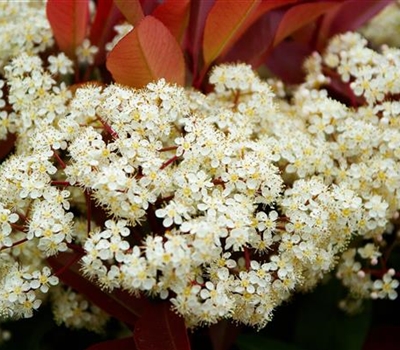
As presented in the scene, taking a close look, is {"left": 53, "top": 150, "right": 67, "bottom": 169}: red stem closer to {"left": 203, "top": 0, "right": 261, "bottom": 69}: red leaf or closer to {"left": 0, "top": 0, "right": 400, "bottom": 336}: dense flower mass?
{"left": 0, "top": 0, "right": 400, "bottom": 336}: dense flower mass

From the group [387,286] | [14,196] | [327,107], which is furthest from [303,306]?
[14,196]

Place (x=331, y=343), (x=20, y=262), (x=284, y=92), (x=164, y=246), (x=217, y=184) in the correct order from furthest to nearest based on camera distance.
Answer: (x=284, y=92) → (x=331, y=343) → (x=20, y=262) → (x=217, y=184) → (x=164, y=246)

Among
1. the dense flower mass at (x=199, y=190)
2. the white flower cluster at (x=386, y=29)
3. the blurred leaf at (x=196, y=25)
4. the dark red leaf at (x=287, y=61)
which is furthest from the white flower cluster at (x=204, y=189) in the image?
the white flower cluster at (x=386, y=29)

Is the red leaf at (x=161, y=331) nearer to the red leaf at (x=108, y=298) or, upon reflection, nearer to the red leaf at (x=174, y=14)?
the red leaf at (x=108, y=298)

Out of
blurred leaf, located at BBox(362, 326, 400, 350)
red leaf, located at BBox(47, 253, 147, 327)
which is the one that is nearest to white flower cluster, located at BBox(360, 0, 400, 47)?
blurred leaf, located at BBox(362, 326, 400, 350)

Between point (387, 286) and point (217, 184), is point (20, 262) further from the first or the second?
point (387, 286)

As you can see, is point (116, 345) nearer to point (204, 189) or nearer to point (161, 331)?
point (161, 331)
